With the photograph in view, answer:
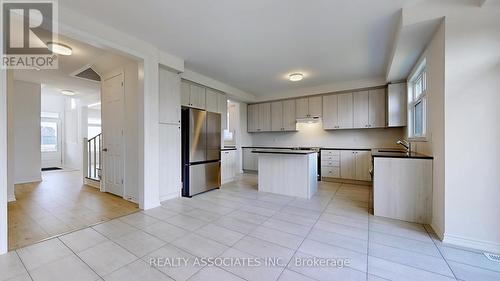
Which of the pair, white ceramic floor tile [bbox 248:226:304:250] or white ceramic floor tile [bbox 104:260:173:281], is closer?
white ceramic floor tile [bbox 104:260:173:281]

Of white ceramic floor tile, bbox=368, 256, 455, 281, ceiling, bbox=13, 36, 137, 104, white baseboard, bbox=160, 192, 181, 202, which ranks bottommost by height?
white ceramic floor tile, bbox=368, 256, 455, 281

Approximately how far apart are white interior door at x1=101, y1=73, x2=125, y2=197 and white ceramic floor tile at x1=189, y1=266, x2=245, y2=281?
2.97 m

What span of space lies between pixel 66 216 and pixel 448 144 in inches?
193

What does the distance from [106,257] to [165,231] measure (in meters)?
0.62

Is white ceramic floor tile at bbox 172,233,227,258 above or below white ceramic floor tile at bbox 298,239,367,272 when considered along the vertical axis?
below

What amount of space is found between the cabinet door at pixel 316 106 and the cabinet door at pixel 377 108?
3.97 feet

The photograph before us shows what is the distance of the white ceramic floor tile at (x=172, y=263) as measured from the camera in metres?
1.61

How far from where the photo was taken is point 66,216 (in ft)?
9.28

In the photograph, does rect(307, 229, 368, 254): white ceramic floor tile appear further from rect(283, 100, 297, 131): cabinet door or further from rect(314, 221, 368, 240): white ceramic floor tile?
rect(283, 100, 297, 131): cabinet door

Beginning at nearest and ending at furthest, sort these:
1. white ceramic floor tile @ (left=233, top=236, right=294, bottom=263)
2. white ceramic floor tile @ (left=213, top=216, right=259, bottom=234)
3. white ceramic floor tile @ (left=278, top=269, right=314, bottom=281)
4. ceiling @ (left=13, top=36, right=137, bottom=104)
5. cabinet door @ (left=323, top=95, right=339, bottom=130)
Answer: white ceramic floor tile @ (left=278, top=269, right=314, bottom=281) < white ceramic floor tile @ (left=233, top=236, right=294, bottom=263) < white ceramic floor tile @ (left=213, top=216, right=259, bottom=234) < ceiling @ (left=13, top=36, right=137, bottom=104) < cabinet door @ (left=323, top=95, right=339, bottom=130)

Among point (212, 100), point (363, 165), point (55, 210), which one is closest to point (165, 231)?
point (55, 210)

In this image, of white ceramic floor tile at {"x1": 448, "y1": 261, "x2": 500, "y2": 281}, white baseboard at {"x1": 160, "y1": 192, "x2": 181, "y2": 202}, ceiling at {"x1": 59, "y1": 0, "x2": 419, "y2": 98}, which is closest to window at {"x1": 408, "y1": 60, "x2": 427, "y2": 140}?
ceiling at {"x1": 59, "y1": 0, "x2": 419, "y2": 98}

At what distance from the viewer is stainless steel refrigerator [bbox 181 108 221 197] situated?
3910 millimetres

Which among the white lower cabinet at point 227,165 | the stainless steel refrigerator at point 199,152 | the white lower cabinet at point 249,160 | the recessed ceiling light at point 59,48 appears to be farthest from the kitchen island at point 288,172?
the recessed ceiling light at point 59,48
